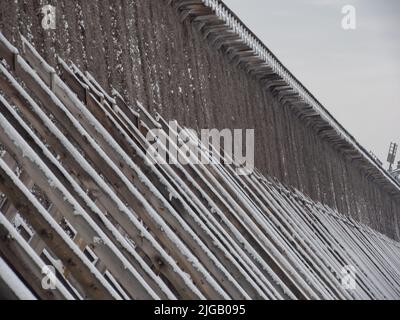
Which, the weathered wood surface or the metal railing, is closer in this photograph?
the weathered wood surface

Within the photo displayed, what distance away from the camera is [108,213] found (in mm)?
7727

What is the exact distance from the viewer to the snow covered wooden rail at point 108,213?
5.76 m

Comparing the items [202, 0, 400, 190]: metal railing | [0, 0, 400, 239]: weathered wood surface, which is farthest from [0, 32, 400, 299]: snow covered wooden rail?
[202, 0, 400, 190]: metal railing

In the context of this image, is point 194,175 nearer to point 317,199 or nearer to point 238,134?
point 238,134

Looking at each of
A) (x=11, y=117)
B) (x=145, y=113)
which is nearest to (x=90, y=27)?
(x=145, y=113)

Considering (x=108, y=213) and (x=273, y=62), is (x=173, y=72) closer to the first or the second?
(x=273, y=62)

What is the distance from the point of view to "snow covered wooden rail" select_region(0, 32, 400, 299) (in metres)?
5.76

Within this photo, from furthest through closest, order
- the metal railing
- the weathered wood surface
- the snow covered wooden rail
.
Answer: the metal railing, the weathered wood surface, the snow covered wooden rail

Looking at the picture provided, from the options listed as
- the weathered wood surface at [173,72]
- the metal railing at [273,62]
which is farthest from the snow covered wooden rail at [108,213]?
the metal railing at [273,62]

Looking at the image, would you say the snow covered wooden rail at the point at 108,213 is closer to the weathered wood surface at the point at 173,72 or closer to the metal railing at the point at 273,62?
the weathered wood surface at the point at 173,72

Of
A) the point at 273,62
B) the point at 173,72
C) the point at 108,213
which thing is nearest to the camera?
the point at 108,213

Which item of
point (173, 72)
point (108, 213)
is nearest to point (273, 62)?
point (173, 72)

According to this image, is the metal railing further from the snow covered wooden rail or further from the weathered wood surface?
the snow covered wooden rail
